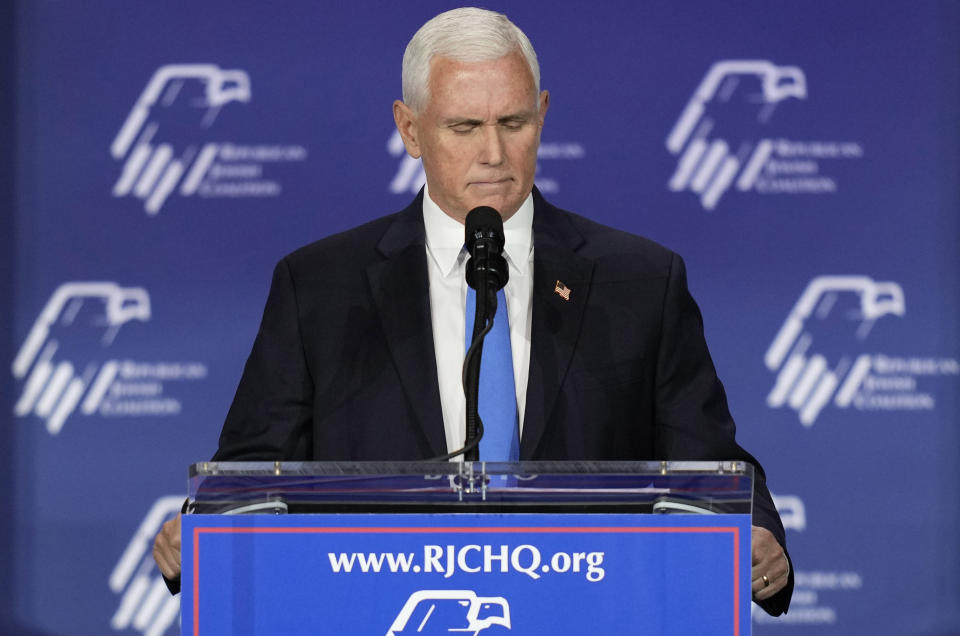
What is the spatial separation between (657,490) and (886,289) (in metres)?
2.68

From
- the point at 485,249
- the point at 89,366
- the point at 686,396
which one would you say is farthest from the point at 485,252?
the point at 89,366

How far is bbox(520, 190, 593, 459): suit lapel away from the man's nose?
0.18 m

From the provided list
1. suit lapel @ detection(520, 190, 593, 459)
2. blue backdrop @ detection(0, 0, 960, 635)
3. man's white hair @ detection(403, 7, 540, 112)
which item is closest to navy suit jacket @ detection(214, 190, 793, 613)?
suit lapel @ detection(520, 190, 593, 459)

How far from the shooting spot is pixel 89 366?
3.78 m

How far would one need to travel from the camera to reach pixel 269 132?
378cm

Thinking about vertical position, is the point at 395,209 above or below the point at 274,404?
above

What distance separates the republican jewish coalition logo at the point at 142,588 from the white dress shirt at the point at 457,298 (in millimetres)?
2016

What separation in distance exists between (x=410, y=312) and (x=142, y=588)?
7.13ft

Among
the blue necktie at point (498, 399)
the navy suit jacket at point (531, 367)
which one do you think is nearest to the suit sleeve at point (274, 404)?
the navy suit jacket at point (531, 367)

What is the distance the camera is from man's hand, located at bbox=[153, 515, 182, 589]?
1456mm

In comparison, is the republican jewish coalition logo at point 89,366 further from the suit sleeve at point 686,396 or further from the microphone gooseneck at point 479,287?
the microphone gooseneck at point 479,287

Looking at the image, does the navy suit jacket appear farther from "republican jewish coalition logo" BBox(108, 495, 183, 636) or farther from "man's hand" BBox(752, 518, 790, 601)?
"republican jewish coalition logo" BBox(108, 495, 183, 636)

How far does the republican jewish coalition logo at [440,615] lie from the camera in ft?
3.98

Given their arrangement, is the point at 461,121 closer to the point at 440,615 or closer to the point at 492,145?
the point at 492,145
